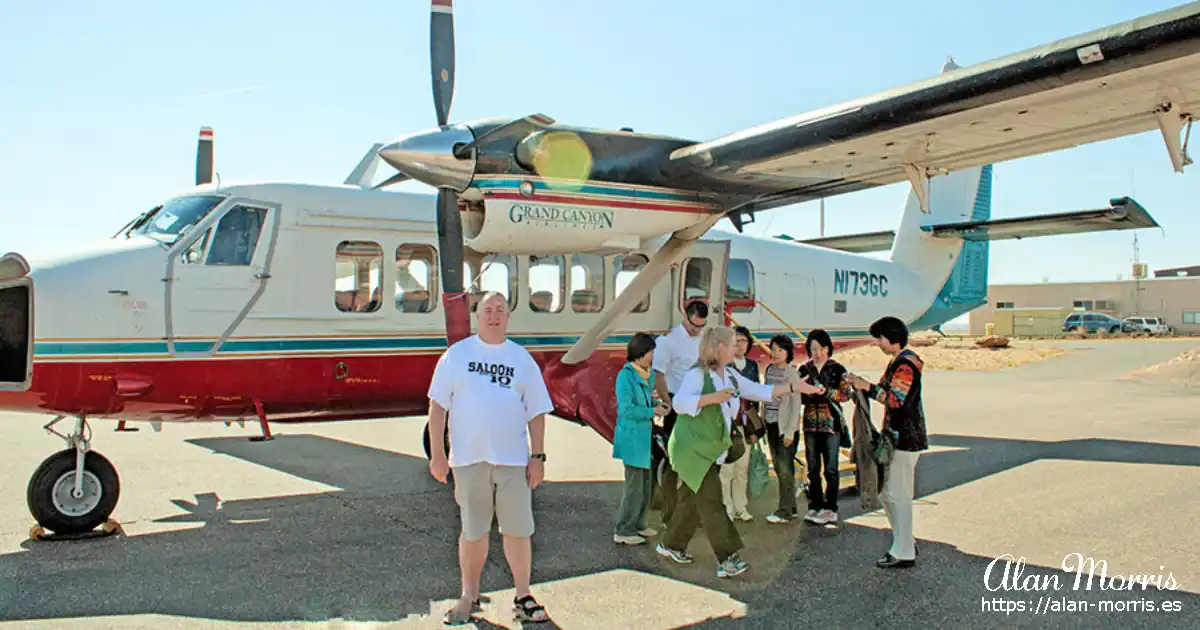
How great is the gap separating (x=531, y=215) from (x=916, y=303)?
26.4 ft

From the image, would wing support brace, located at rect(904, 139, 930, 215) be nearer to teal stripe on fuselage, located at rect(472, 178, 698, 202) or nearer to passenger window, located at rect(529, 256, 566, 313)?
teal stripe on fuselage, located at rect(472, 178, 698, 202)

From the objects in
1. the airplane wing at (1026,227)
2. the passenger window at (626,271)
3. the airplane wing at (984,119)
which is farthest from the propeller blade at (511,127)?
the airplane wing at (1026,227)

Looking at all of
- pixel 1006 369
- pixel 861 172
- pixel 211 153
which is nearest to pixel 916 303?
pixel 861 172

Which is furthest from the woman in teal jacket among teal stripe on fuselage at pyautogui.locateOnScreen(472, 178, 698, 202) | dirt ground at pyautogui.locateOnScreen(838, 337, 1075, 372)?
dirt ground at pyautogui.locateOnScreen(838, 337, 1075, 372)

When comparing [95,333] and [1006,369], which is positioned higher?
[95,333]

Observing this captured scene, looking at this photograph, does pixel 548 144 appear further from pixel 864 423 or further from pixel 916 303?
pixel 916 303

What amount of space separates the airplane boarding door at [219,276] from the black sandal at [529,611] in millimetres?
3895

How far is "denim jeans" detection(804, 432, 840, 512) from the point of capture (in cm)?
650

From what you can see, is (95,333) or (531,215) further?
(531,215)

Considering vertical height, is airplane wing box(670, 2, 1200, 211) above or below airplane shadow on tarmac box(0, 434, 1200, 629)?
above

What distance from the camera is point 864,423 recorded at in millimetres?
5648

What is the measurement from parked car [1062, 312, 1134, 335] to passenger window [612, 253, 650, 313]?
166 feet

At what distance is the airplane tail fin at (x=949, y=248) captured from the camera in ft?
43.0

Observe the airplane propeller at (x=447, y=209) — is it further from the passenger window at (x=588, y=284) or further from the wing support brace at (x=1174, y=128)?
the wing support brace at (x=1174, y=128)
